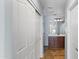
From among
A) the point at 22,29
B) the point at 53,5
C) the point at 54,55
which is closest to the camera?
the point at 22,29

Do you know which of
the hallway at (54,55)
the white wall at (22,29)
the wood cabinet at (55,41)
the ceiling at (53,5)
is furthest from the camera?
the wood cabinet at (55,41)

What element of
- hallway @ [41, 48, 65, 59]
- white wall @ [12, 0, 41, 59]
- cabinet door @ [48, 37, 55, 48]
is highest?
white wall @ [12, 0, 41, 59]

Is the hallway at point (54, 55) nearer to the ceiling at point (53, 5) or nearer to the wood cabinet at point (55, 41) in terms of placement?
the wood cabinet at point (55, 41)

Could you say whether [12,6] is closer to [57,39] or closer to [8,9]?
[8,9]

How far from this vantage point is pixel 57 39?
928 centimetres

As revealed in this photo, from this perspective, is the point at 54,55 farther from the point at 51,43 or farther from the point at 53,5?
the point at 51,43

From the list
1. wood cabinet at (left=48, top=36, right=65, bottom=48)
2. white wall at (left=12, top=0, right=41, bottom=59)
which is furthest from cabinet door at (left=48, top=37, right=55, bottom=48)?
white wall at (left=12, top=0, right=41, bottom=59)

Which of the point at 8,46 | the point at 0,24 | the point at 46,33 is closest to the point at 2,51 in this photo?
the point at 8,46

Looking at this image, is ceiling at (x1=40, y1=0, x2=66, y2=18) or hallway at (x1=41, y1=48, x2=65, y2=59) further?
hallway at (x1=41, y1=48, x2=65, y2=59)

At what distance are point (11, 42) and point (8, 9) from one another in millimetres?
322

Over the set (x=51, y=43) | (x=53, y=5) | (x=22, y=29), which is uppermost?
(x=53, y=5)

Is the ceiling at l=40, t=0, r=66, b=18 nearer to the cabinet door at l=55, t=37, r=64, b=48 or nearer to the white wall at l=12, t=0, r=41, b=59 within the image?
the white wall at l=12, t=0, r=41, b=59

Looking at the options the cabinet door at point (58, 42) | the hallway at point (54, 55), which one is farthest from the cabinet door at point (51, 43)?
the hallway at point (54, 55)

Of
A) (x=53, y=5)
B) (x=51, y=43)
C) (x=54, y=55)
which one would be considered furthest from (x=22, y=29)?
(x=51, y=43)
